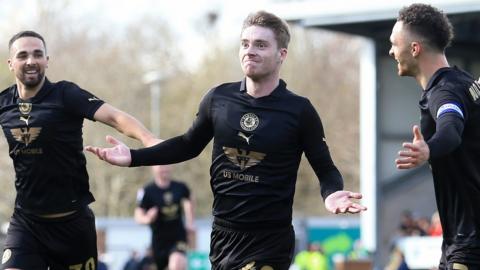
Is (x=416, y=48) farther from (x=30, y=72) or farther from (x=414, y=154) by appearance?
(x=30, y=72)

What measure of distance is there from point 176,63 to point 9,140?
54.1 metres

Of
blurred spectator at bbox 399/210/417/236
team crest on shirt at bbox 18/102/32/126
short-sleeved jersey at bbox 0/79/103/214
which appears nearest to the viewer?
short-sleeved jersey at bbox 0/79/103/214

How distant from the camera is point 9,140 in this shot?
957 cm

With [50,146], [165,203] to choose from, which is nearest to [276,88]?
[50,146]

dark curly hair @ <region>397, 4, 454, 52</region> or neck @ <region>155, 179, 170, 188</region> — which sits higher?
neck @ <region>155, 179, 170, 188</region>

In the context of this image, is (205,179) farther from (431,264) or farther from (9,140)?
(9,140)

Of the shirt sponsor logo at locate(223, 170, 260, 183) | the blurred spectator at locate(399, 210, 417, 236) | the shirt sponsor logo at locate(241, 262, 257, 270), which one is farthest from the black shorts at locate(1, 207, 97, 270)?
the blurred spectator at locate(399, 210, 417, 236)

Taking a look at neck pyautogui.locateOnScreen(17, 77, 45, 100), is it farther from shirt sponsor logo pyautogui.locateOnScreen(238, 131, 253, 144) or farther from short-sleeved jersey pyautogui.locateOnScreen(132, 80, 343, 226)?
shirt sponsor logo pyautogui.locateOnScreen(238, 131, 253, 144)

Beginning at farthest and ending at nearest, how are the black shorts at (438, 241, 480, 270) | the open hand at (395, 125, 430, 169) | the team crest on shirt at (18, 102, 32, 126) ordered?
the team crest on shirt at (18, 102, 32, 126)
the black shorts at (438, 241, 480, 270)
the open hand at (395, 125, 430, 169)

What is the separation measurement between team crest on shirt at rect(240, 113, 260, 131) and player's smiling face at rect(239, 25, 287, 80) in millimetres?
298

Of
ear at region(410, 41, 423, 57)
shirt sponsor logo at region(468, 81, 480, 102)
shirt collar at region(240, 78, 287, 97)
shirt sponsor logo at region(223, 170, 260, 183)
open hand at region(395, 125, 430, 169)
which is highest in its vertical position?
ear at region(410, 41, 423, 57)

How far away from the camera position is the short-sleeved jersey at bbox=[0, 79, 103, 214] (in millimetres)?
9391

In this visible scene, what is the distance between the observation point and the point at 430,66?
7.83 m

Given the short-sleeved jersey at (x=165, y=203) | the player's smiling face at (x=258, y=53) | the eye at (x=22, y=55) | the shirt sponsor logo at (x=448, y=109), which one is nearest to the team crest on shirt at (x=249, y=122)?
the player's smiling face at (x=258, y=53)
